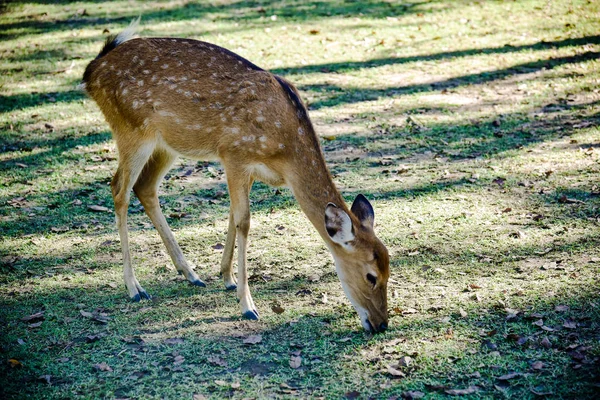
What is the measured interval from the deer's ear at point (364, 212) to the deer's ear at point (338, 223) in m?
0.27

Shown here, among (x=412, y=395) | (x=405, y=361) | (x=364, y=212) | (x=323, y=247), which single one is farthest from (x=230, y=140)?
(x=412, y=395)

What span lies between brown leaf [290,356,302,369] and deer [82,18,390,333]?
25.0 inches

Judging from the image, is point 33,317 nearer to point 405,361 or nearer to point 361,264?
point 361,264

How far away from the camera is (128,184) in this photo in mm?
5859

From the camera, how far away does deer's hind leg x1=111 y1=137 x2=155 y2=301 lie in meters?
5.76

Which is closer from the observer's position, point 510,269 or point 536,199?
point 510,269

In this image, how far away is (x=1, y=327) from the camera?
5.19m

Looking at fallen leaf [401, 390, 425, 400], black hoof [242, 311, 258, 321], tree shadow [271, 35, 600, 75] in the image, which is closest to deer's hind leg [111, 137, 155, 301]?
black hoof [242, 311, 258, 321]

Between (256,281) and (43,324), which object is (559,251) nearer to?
(256,281)

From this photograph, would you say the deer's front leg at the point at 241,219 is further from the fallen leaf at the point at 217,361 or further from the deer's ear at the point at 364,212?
the deer's ear at the point at 364,212

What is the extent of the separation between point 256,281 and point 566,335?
2.69 meters


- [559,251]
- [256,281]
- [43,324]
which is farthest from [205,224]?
[559,251]

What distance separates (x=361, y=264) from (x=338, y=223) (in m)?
0.39

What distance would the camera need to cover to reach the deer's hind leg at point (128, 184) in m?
5.76
